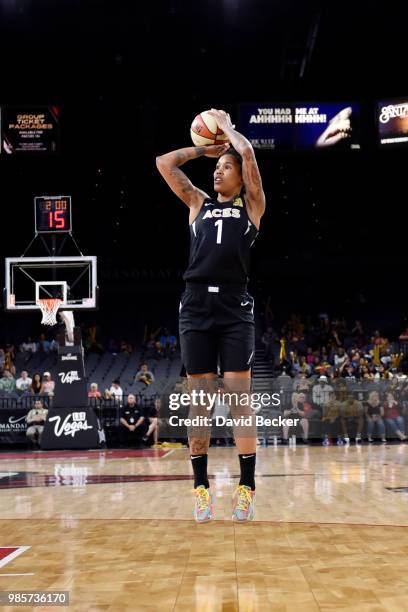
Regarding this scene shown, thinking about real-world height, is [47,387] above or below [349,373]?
below

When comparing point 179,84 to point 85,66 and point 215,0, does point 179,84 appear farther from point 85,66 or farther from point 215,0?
point 215,0

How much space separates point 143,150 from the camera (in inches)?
947

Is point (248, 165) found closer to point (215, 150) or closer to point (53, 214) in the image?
point (215, 150)

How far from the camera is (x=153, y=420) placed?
1741 centimetres

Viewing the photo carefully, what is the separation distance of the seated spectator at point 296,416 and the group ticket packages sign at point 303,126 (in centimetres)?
903

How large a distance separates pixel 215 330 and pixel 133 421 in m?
12.9

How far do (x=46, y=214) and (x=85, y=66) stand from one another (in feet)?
20.1

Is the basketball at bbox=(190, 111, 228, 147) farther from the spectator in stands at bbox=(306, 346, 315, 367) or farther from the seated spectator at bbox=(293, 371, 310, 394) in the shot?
the spectator in stands at bbox=(306, 346, 315, 367)

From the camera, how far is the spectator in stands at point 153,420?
17391mm

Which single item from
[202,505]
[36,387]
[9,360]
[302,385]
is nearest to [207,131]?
[202,505]

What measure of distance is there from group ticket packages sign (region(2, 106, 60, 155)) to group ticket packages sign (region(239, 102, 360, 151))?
535 centimetres

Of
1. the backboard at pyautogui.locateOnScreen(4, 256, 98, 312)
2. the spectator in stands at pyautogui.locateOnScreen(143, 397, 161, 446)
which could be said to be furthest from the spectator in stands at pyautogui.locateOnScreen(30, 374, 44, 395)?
the spectator in stands at pyautogui.locateOnScreen(143, 397, 161, 446)

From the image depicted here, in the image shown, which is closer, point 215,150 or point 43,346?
point 215,150

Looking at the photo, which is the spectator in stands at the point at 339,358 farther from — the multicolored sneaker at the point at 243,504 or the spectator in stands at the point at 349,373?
the multicolored sneaker at the point at 243,504
